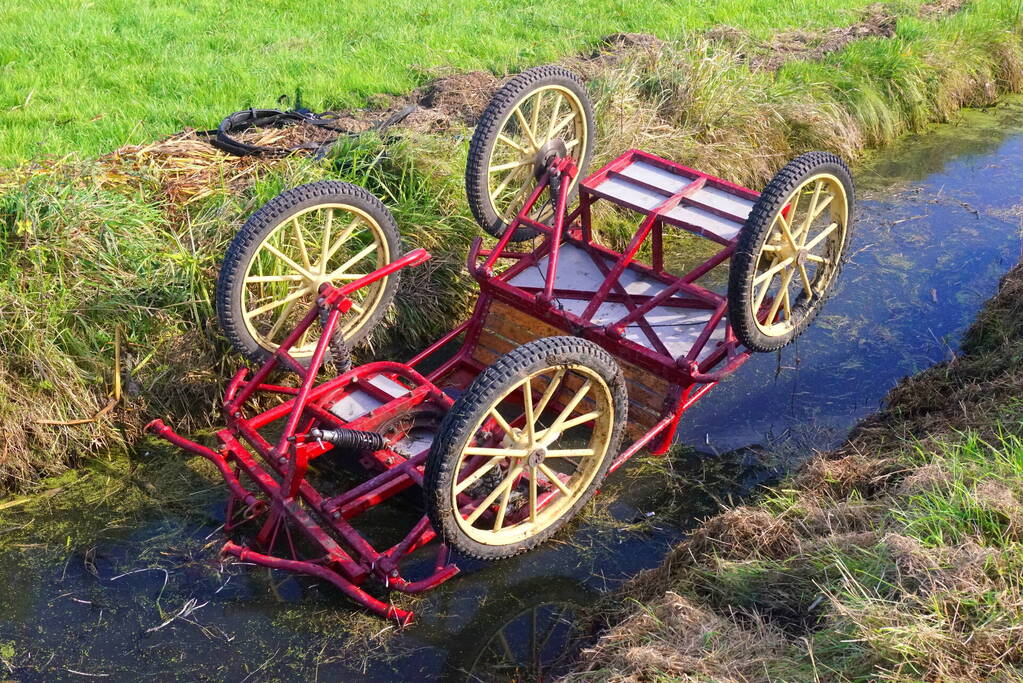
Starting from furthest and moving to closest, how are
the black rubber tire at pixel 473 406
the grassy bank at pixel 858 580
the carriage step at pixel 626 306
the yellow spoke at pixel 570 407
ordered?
the carriage step at pixel 626 306 → the yellow spoke at pixel 570 407 → the black rubber tire at pixel 473 406 → the grassy bank at pixel 858 580

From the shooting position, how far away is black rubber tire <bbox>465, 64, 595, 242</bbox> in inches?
220

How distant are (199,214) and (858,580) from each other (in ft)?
13.5

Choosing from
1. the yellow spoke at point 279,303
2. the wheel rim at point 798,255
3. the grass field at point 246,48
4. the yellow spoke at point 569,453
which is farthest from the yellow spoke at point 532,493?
the grass field at point 246,48

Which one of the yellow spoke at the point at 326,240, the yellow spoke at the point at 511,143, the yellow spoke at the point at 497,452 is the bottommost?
the yellow spoke at the point at 497,452

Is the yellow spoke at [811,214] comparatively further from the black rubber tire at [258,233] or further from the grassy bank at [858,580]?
the black rubber tire at [258,233]

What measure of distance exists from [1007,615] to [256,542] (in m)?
3.21

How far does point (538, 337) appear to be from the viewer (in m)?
5.73

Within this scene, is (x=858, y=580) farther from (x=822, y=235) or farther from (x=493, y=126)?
(x=493, y=126)

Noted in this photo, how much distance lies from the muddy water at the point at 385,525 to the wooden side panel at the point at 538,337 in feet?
1.33

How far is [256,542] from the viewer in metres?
5.00

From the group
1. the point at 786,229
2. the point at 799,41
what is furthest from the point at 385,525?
the point at 799,41

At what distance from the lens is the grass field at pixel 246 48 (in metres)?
7.45

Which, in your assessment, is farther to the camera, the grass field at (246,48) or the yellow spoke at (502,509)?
the grass field at (246,48)

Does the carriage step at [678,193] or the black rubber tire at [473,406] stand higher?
the carriage step at [678,193]
